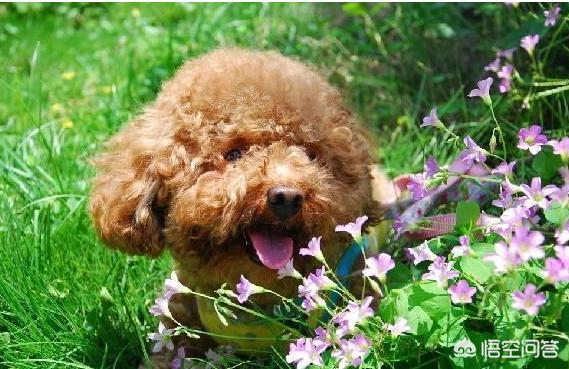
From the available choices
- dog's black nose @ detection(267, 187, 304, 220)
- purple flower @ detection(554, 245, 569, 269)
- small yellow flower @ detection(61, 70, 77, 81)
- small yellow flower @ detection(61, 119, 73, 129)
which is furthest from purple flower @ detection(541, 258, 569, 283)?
small yellow flower @ detection(61, 70, 77, 81)

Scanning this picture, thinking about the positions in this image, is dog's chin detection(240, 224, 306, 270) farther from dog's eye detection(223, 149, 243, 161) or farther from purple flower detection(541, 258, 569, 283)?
purple flower detection(541, 258, 569, 283)

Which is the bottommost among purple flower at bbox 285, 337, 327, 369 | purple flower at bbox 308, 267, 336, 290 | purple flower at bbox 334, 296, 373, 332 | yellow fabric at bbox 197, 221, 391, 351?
yellow fabric at bbox 197, 221, 391, 351

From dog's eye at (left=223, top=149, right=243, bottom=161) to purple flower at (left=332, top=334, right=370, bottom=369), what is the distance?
2.66 ft

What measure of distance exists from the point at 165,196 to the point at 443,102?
2.04 metres

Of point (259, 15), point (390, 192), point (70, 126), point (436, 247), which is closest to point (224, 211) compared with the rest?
point (436, 247)

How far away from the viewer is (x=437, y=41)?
13.8 ft

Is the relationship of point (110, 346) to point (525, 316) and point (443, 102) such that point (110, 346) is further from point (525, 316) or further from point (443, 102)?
point (443, 102)

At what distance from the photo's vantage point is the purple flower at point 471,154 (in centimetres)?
185

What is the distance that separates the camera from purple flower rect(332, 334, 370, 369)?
1660mm

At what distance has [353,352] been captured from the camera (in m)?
1.66

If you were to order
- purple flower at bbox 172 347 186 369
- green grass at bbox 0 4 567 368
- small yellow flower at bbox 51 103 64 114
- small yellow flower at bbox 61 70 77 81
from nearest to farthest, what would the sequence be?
purple flower at bbox 172 347 186 369
green grass at bbox 0 4 567 368
small yellow flower at bbox 51 103 64 114
small yellow flower at bbox 61 70 77 81

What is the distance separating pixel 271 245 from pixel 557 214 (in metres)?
0.80

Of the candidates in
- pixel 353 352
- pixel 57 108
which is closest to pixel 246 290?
pixel 353 352

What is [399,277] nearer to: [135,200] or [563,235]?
[563,235]
